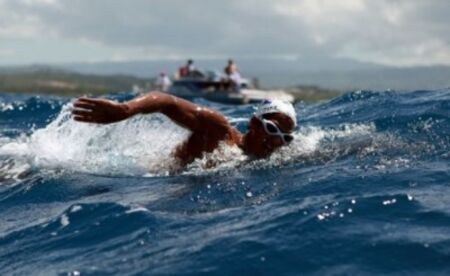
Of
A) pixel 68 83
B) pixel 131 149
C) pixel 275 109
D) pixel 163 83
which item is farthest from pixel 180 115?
pixel 68 83

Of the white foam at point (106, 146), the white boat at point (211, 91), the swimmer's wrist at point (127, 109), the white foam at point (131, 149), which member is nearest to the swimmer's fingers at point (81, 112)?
the swimmer's wrist at point (127, 109)

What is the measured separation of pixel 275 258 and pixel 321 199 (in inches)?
53.6

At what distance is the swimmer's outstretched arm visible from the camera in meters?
6.82

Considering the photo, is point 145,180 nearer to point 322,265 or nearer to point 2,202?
point 2,202

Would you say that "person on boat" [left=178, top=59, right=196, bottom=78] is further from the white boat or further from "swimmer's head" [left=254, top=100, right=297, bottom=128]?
"swimmer's head" [left=254, top=100, right=297, bottom=128]

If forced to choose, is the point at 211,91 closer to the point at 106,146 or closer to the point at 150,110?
the point at 106,146

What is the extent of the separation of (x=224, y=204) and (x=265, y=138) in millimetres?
1879

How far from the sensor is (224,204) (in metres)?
6.32

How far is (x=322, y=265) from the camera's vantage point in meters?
4.89

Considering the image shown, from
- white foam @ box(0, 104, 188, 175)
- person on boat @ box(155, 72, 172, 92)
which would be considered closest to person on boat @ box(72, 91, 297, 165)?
white foam @ box(0, 104, 188, 175)

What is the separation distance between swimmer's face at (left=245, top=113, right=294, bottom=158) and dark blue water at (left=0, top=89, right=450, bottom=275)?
125mm

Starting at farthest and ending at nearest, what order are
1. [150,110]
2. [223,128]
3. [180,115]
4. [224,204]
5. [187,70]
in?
[187,70] → [223,128] → [180,115] → [150,110] → [224,204]

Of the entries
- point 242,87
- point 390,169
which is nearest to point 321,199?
point 390,169

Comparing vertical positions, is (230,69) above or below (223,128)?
above
